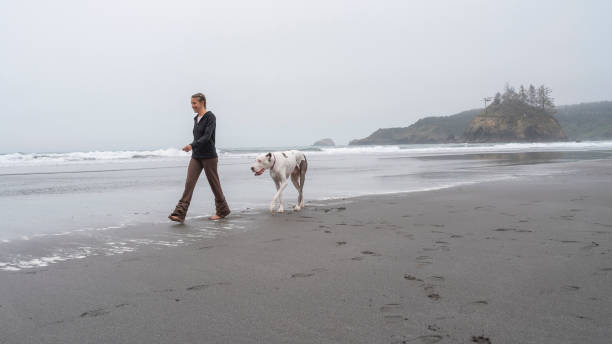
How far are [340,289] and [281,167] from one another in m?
4.84

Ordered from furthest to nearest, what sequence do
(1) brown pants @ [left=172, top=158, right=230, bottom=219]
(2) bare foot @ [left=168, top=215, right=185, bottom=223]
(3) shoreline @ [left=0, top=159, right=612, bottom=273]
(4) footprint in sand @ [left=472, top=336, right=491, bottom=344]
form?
(1) brown pants @ [left=172, top=158, right=230, bottom=219]
(2) bare foot @ [left=168, top=215, right=185, bottom=223]
(3) shoreline @ [left=0, top=159, right=612, bottom=273]
(4) footprint in sand @ [left=472, top=336, right=491, bottom=344]

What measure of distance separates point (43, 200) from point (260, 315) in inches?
330

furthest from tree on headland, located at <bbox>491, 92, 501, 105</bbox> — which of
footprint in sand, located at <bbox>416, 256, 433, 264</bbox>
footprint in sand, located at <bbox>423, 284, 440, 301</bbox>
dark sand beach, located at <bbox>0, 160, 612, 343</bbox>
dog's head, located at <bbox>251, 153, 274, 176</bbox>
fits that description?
footprint in sand, located at <bbox>423, 284, 440, 301</bbox>

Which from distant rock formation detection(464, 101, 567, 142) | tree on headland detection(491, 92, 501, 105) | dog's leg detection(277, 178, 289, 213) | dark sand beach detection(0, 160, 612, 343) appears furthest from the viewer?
tree on headland detection(491, 92, 501, 105)

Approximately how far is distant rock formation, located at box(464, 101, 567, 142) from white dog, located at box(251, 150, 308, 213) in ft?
278

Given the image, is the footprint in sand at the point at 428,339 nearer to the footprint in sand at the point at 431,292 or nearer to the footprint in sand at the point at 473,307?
the footprint in sand at the point at 473,307

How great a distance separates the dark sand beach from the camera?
238cm

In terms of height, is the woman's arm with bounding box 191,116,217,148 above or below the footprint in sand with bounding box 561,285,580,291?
above

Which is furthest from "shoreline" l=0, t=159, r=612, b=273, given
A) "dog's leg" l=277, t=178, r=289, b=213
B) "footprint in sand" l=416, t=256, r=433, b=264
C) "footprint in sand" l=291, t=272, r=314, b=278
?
"footprint in sand" l=416, t=256, r=433, b=264

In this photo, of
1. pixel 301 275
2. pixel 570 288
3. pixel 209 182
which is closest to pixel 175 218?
pixel 209 182

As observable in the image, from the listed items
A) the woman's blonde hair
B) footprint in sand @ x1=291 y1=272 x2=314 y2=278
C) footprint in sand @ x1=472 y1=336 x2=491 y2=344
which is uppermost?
the woman's blonde hair

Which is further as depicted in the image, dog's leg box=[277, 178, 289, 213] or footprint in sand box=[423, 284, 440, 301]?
dog's leg box=[277, 178, 289, 213]

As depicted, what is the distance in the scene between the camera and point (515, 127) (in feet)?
283

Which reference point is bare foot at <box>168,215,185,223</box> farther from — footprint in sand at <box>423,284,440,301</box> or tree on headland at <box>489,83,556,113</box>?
tree on headland at <box>489,83,556,113</box>
